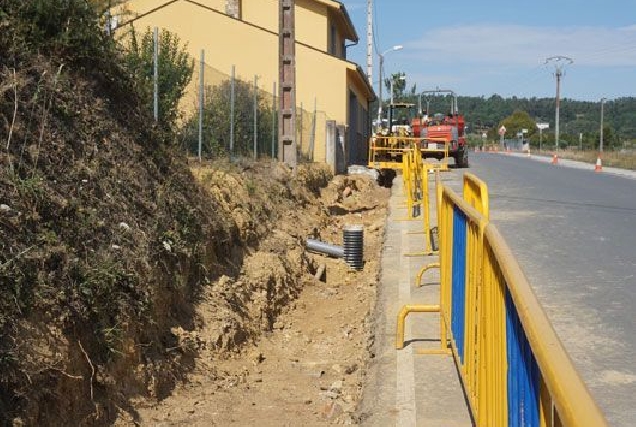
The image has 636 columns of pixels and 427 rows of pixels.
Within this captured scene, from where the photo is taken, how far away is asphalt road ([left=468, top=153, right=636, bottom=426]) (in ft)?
19.9

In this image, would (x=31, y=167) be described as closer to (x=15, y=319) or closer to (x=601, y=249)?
(x=15, y=319)

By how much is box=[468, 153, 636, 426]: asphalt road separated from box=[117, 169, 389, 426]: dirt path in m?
1.86

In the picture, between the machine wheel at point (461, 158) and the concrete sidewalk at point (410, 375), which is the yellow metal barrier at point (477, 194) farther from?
the machine wheel at point (461, 158)

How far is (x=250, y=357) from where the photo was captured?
7926 millimetres

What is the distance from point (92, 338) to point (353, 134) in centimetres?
3009

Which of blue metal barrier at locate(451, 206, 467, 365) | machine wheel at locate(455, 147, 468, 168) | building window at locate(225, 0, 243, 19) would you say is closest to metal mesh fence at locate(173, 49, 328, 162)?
blue metal barrier at locate(451, 206, 467, 365)

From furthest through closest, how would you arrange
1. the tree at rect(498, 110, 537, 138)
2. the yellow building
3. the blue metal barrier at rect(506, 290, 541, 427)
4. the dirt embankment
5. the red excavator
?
1. the tree at rect(498, 110, 537, 138)
2. the red excavator
3. the yellow building
4. the dirt embankment
5. the blue metal barrier at rect(506, 290, 541, 427)

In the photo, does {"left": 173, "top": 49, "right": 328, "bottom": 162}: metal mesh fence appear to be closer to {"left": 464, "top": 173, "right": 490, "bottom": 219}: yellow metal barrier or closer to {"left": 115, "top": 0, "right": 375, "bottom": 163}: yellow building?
{"left": 115, "top": 0, "right": 375, "bottom": 163}: yellow building

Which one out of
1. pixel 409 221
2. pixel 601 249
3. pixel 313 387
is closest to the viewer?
pixel 313 387

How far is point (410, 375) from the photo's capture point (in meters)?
6.21

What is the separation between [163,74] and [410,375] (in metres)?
10.0

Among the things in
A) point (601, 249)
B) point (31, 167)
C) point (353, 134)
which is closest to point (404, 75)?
point (353, 134)

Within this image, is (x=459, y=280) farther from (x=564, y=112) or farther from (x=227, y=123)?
(x=564, y=112)

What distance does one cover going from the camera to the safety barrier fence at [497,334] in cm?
195
